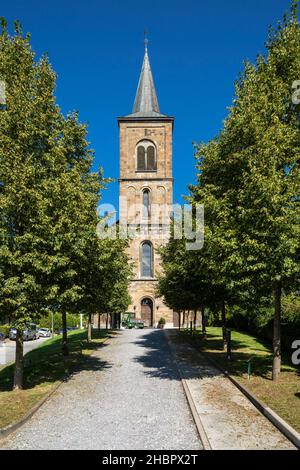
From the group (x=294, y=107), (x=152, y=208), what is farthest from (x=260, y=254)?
(x=152, y=208)

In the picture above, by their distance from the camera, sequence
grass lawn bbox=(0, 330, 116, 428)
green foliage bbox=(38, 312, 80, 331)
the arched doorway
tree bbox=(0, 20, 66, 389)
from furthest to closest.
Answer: green foliage bbox=(38, 312, 80, 331), the arched doorway, tree bbox=(0, 20, 66, 389), grass lawn bbox=(0, 330, 116, 428)

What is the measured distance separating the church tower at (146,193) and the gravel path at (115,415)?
3275cm

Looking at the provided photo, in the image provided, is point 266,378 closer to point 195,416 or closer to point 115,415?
point 195,416

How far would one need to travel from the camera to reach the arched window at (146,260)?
49.5 meters

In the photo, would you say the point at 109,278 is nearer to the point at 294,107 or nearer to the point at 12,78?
the point at 12,78

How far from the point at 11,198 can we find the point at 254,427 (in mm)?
8447

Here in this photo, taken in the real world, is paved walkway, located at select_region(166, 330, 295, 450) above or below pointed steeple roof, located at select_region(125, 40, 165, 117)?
below

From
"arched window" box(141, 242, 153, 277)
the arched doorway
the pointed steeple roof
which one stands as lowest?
the arched doorway

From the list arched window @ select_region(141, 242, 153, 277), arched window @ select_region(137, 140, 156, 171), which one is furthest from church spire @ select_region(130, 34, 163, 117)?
arched window @ select_region(141, 242, 153, 277)

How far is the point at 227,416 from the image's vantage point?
31.2 ft

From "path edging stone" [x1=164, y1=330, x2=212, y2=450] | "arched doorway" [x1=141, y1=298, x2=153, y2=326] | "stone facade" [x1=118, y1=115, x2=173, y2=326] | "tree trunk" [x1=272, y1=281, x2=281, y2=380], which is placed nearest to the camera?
"path edging stone" [x1=164, y1=330, x2=212, y2=450]

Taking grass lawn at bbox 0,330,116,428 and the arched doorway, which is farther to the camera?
the arched doorway

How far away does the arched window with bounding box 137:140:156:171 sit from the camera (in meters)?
50.4

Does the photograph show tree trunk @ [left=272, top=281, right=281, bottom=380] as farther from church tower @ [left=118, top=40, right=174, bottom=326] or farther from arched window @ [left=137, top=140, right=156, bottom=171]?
arched window @ [left=137, top=140, right=156, bottom=171]
